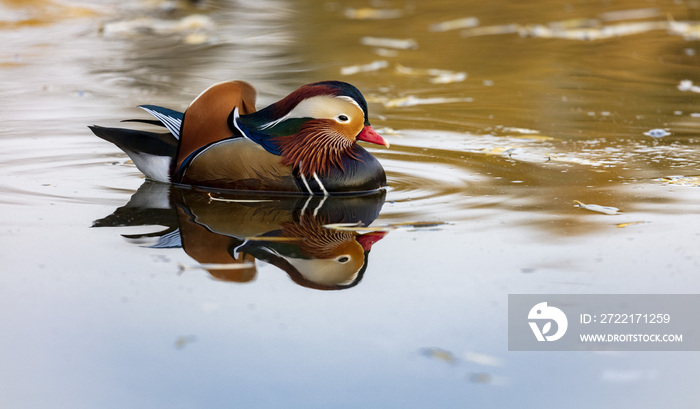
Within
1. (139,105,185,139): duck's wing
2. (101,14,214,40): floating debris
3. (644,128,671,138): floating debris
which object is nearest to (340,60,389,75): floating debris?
(101,14,214,40): floating debris

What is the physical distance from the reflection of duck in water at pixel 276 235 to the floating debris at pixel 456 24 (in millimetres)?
9742

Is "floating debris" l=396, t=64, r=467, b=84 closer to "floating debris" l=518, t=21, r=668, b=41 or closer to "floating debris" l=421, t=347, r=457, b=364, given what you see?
"floating debris" l=518, t=21, r=668, b=41

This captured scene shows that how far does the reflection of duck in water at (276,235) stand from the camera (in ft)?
15.4

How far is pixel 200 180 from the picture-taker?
21.1ft

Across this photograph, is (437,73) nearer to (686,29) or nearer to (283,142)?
(686,29)

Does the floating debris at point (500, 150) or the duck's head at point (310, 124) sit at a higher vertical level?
the duck's head at point (310, 124)

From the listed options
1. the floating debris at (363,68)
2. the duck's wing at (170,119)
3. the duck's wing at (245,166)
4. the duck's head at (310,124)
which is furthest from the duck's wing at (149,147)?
the floating debris at (363,68)

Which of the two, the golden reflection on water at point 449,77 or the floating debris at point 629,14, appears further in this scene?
the floating debris at point 629,14

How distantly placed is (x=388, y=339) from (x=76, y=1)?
15.4 metres

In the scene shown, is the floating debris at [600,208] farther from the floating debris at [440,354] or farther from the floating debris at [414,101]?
the floating debris at [414,101]

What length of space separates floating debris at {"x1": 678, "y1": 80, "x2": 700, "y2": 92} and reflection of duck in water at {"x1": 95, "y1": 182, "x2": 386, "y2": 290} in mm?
5567

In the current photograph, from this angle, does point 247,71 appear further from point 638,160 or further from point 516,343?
point 516,343

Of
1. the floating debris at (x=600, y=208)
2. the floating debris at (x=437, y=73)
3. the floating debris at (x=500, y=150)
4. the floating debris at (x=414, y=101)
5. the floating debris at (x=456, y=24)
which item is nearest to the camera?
the floating debris at (x=600, y=208)

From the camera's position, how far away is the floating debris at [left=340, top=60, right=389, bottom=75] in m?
11.9
